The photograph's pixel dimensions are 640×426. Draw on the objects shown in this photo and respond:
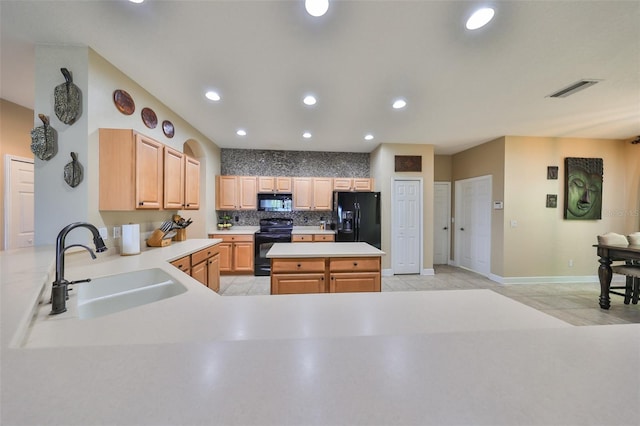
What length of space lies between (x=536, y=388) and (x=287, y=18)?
225 cm

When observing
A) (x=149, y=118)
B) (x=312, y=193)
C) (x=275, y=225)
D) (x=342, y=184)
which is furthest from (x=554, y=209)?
(x=149, y=118)

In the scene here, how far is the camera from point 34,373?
54cm

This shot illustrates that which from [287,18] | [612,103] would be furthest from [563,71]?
[287,18]

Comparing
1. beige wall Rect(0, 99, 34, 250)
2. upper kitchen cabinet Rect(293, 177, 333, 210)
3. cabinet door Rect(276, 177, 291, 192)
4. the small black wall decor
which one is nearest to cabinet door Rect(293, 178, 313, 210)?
upper kitchen cabinet Rect(293, 177, 333, 210)

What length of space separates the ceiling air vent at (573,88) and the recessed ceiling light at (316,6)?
286 centimetres

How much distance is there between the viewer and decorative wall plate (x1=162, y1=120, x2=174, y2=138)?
3037 millimetres

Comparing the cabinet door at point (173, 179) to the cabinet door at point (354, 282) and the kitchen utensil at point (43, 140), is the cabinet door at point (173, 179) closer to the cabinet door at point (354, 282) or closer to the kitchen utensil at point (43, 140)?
the kitchen utensil at point (43, 140)

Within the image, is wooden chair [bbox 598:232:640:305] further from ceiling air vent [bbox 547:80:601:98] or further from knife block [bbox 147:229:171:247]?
knife block [bbox 147:229:171:247]

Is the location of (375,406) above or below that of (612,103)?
below

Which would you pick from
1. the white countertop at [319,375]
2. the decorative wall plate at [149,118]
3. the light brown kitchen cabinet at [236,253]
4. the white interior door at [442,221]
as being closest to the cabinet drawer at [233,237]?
the light brown kitchen cabinet at [236,253]

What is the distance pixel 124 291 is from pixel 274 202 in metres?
3.44

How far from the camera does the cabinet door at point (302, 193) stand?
5012 millimetres

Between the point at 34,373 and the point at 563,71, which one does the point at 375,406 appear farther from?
the point at 563,71

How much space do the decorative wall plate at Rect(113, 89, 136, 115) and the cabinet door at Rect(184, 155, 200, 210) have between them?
28.3 inches
